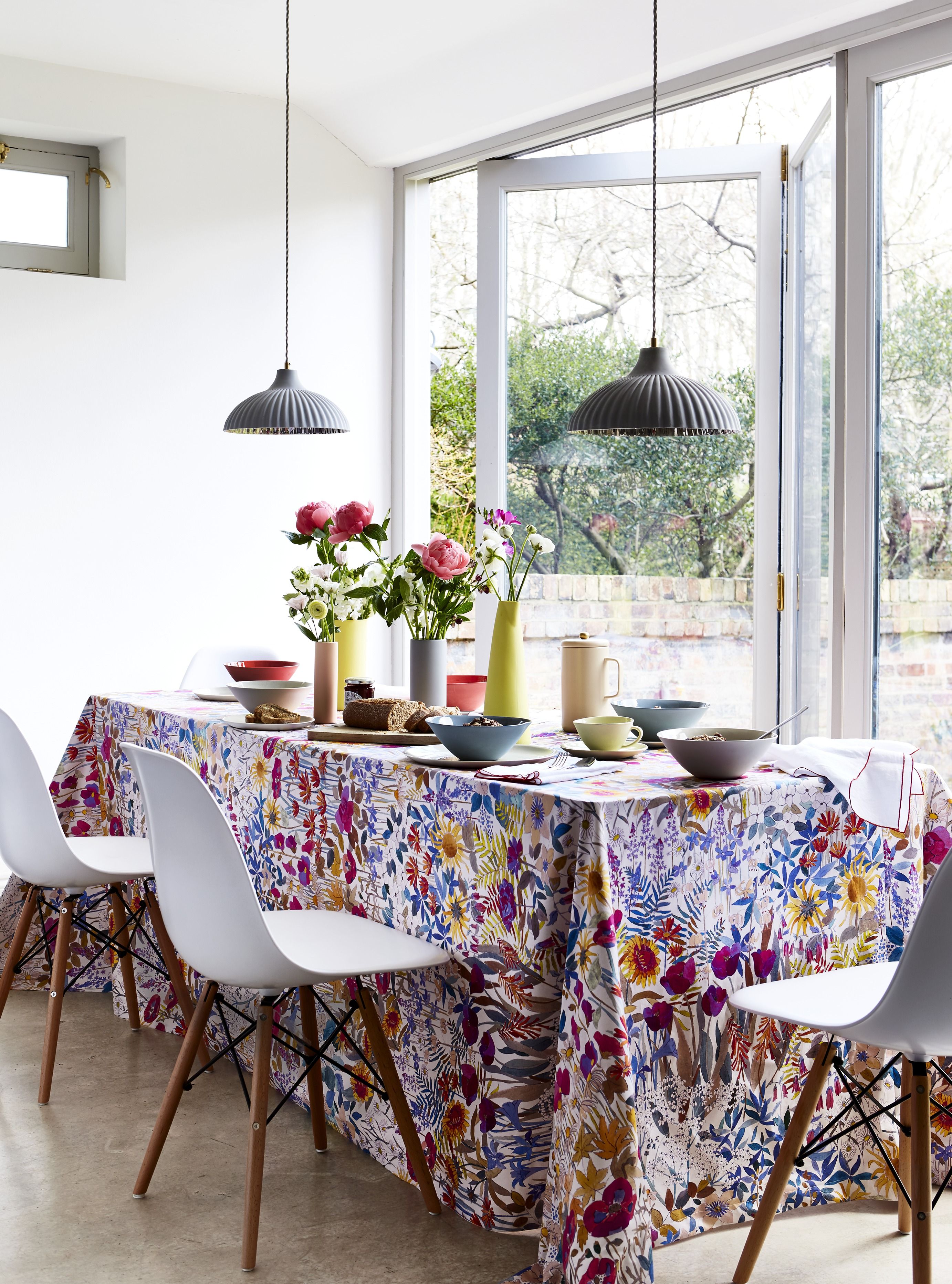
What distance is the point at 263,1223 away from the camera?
2.23 meters

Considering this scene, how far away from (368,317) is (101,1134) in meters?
3.37

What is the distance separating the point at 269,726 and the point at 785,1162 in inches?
56.6

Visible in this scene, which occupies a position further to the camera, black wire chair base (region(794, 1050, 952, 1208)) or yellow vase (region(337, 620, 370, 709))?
yellow vase (region(337, 620, 370, 709))

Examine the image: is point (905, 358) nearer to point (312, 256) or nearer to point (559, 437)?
point (559, 437)

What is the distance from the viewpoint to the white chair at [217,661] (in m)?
3.80

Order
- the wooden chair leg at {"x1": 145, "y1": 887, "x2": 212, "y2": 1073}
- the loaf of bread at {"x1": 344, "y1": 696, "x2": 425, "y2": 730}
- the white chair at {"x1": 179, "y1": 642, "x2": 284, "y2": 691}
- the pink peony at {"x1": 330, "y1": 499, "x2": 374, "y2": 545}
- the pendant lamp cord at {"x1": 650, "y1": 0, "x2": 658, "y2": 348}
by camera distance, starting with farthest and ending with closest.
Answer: the white chair at {"x1": 179, "y1": 642, "x2": 284, "y2": 691} → the pink peony at {"x1": 330, "y1": 499, "x2": 374, "y2": 545} → the wooden chair leg at {"x1": 145, "y1": 887, "x2": 212, "y2": 1073} → the loaf of bread at {"x1": 344, "y1": 696, "x2": 425, "y2": 730} → the pendant lamp cord at {"x1": 650, "y1": 0, "x2": 658, "y2": 348}

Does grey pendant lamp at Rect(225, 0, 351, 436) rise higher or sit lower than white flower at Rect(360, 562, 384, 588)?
higher

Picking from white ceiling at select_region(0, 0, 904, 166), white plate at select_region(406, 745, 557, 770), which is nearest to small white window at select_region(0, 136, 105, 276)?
white ceiling at select_region(0, 0, 904, 166)

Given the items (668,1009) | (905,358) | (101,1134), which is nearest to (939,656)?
(905,358)

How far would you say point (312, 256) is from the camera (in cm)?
492

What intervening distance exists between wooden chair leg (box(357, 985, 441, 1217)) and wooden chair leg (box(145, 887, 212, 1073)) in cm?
75

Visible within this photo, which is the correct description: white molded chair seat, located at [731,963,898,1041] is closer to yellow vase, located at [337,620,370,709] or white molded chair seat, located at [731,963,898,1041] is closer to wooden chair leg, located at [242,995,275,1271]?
wooden chair leg, located at [242,995,275,1271]

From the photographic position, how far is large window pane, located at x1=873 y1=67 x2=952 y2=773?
10.7 ft

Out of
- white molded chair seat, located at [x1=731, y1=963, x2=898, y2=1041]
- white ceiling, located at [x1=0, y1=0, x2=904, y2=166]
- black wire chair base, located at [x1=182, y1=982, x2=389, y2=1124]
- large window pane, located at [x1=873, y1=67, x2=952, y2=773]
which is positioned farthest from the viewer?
white ceiling, located at [x1=0, y1=0, x2=904, y2=166]
